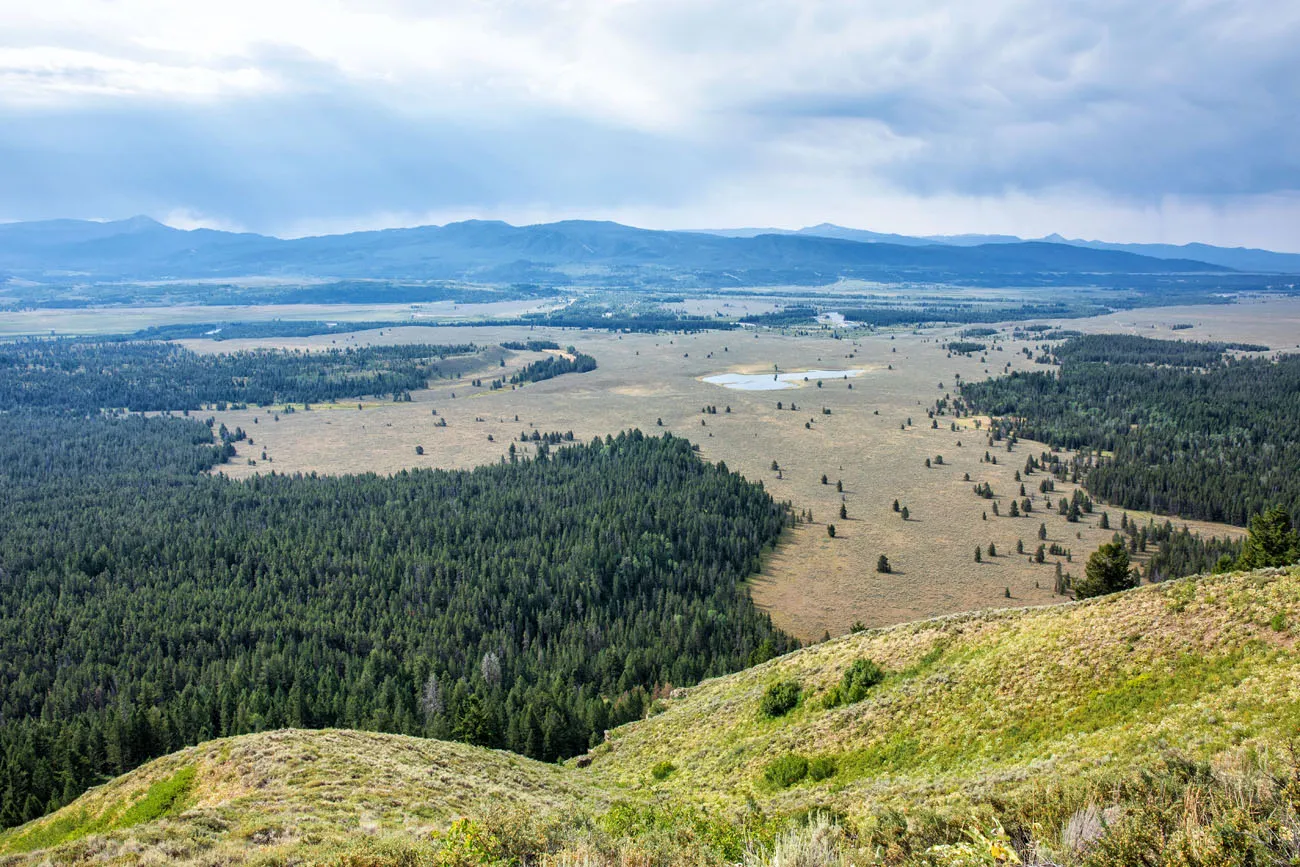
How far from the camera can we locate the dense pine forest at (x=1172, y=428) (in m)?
95.8

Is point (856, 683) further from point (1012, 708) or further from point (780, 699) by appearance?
point (1012, 708)

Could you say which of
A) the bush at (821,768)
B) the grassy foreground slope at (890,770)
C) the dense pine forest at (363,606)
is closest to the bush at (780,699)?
the grassy foreground slope at (890,770)

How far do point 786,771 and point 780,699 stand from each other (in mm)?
7520

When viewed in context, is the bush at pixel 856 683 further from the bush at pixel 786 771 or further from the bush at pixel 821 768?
the bush at pixel 786 771

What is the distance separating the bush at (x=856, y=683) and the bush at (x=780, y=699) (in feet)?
6.69

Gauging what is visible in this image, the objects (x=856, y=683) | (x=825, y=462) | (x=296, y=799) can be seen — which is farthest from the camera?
(x=825, y=462)

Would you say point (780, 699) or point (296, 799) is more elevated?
point (296, 799)

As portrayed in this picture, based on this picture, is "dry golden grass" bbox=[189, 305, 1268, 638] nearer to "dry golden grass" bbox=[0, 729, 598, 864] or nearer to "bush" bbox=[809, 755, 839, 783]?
"bush" bbox=[809, 755, 839, 783]

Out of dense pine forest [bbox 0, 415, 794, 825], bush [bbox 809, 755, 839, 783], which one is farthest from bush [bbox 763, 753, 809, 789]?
dense pine forest [bbox 0, 415, 794, 825]

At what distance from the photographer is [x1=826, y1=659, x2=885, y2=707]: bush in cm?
3841

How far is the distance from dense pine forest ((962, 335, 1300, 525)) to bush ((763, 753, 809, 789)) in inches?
3233

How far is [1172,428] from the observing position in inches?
5177

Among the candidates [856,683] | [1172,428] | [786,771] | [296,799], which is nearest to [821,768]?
[786,771]

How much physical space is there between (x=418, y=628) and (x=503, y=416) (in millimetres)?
108292
